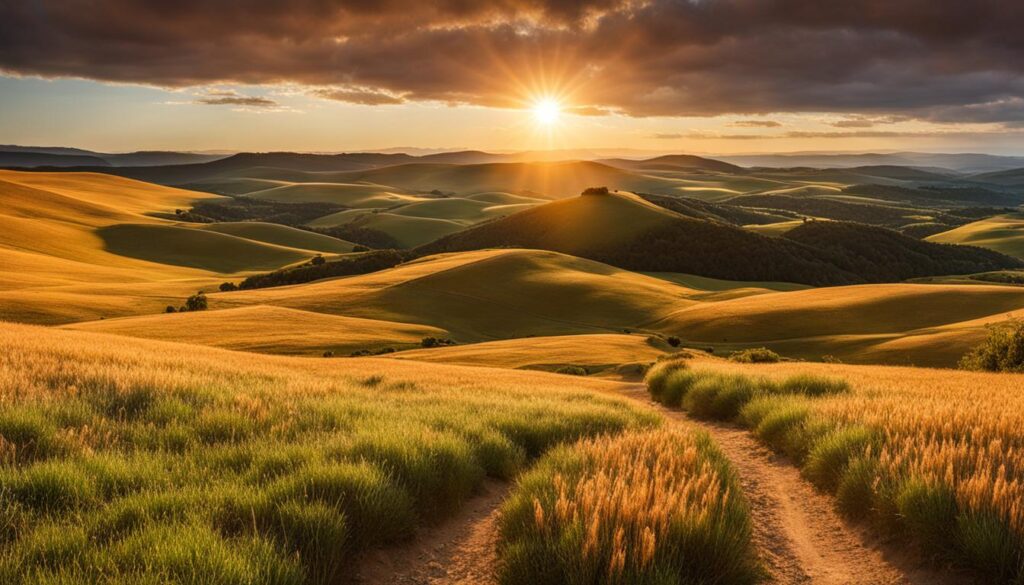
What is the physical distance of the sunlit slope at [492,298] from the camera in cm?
8944

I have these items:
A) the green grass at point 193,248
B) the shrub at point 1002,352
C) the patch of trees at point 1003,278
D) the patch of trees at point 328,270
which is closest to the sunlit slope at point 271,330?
the shrub at point 1002,352

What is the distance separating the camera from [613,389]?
94.0 ft

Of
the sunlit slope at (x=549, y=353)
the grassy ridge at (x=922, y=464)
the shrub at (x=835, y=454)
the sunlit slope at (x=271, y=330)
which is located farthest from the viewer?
the sunlit slope at (x=271, y=330)

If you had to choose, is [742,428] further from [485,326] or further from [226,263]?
[226,263]

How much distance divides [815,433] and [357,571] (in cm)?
761

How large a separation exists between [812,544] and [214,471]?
21.5ft

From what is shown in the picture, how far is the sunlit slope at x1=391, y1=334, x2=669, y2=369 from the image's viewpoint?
162 feet

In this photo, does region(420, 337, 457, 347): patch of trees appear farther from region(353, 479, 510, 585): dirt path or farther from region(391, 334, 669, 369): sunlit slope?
region(353, 479, 510, 585): dirt path

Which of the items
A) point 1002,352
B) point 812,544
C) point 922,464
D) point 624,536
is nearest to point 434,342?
point 1002,352

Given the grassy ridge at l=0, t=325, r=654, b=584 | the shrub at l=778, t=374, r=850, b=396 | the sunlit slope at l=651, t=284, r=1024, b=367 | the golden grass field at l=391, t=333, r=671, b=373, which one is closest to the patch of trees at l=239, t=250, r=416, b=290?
the sunlit slope at l=651, t=284, r=1024, b=367

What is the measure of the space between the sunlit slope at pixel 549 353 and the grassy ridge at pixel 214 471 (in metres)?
34.4

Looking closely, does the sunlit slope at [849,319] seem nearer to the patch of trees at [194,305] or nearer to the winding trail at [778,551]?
the winding trail at [778,551]

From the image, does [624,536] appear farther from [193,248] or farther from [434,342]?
[193,248]

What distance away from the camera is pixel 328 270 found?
465 feet
